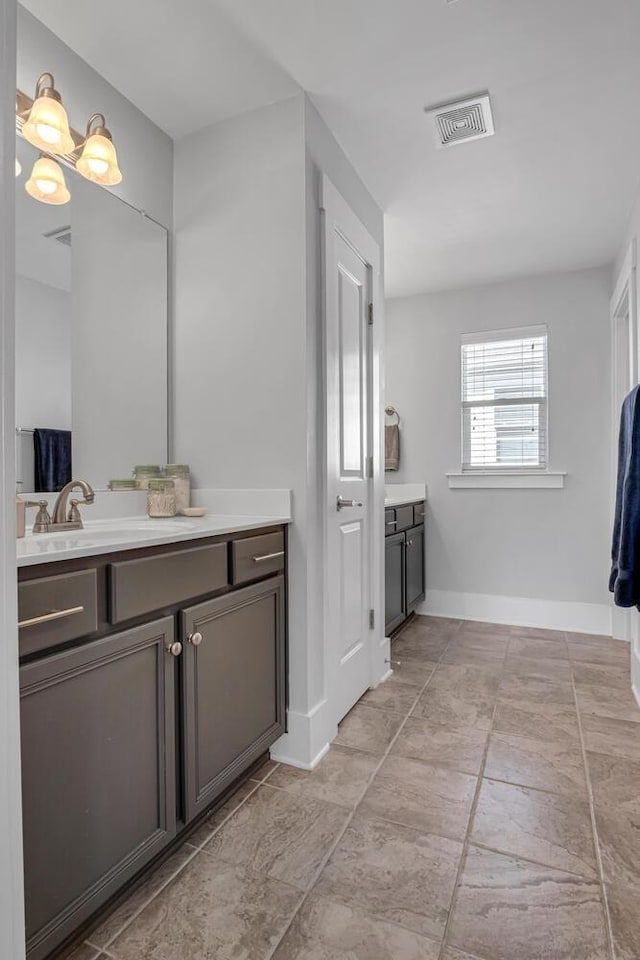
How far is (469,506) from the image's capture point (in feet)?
13.2

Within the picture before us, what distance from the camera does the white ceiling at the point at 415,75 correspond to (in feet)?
5.41

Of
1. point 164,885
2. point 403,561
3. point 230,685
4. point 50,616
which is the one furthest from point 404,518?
point 50,616

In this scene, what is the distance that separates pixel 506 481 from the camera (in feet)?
12.8

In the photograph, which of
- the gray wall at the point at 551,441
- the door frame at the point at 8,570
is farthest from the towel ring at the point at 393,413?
the door frame at the point at 8,570

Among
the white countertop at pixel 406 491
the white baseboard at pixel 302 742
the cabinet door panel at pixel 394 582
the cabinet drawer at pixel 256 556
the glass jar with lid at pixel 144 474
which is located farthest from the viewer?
the white countertop at pixel 406 491

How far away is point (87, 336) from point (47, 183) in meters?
0.48

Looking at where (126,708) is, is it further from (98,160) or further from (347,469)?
(98,160)

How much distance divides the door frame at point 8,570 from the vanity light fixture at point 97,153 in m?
1.05

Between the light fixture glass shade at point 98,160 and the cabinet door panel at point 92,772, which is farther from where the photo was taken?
the light fixture glass shade at point 98,160

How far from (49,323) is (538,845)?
220cm

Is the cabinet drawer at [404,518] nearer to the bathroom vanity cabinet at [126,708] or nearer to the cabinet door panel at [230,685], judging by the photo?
the cabinet door panel at [230,685]

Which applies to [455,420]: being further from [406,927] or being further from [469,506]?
[406,927]

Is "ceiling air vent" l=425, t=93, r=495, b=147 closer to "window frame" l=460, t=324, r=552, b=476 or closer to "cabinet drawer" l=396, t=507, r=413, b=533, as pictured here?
"window frame" l=460, t=324, r=552, b=476

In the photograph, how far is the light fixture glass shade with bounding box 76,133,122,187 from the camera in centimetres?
182
